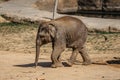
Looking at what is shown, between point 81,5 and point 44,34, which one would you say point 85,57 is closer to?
point 44,34

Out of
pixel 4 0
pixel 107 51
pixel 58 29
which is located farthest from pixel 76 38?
pixel 4 0

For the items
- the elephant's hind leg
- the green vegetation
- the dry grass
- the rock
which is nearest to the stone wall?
the rock

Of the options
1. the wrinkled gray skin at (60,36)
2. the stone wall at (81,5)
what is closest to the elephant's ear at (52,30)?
the wrinkled gray skin at (60,36)

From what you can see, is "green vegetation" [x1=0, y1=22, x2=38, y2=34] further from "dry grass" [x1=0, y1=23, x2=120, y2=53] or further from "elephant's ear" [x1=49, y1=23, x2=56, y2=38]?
"elephant's ear" [x1=49, y1=23, x2=56, y2=38]

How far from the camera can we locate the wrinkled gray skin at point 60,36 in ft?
40.8

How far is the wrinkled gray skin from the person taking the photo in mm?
12430

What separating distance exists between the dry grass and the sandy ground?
1712 mm

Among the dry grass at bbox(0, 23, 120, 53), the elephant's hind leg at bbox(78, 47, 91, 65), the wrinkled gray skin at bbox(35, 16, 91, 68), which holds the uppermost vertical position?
the wrinkled gray skin at bbox(35, 16, 91, 68)

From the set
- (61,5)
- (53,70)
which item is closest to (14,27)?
(61,5)

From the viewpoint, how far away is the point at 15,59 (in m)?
14.5

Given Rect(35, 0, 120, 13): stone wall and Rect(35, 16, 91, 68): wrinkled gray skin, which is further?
Rect(35, 0, 120, 13): stone wall

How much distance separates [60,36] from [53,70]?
3.09 feet

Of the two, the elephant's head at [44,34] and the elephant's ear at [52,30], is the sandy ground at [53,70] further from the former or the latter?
the elephant's ear at [52,30]

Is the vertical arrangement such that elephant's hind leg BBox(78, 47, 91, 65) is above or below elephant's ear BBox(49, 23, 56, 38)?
below
